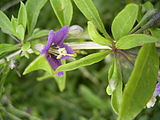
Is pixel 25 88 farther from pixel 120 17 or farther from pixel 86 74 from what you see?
pixel 120 17

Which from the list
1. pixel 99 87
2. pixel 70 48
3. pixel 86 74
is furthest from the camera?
pixel 99 87

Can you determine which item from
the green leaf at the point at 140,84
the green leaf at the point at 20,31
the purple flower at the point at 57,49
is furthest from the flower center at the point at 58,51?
the green leaf at the point at 140,84

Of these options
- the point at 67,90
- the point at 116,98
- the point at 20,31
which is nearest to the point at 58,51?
the point at 20,31

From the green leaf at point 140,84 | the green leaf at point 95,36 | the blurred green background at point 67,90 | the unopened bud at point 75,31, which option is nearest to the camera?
the green leaf at point 140,84

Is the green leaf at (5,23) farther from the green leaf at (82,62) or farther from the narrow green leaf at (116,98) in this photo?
the narrow green leaf at (116,98)

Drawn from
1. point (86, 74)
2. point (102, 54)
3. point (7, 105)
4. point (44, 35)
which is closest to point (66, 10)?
point (44, 35)

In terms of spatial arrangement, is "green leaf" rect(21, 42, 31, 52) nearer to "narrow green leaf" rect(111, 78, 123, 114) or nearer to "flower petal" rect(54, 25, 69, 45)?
"flower petal" rect(54, 25, 69, 45)

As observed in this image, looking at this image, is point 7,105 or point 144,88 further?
point 7,105

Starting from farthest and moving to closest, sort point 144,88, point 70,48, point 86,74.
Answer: point 86,74 < point 70,48 < point 144,88
